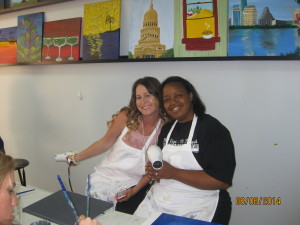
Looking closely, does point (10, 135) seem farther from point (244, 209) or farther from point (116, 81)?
point (244, 209)

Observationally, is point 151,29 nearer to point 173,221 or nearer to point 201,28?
point 201,28

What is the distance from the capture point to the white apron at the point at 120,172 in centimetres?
152

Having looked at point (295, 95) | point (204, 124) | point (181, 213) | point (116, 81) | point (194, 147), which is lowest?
point (181, 213)

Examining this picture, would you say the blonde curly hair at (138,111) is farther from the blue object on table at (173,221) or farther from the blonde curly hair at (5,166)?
the blonde curly hair at (5,166)

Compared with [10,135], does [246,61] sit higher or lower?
higher

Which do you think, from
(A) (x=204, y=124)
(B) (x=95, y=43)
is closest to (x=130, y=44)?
(B) (x=95, y=43)

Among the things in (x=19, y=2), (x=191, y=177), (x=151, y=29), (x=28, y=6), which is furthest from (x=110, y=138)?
(x=19, y=2)

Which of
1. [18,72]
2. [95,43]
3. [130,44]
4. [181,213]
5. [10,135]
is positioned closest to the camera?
[181,213]

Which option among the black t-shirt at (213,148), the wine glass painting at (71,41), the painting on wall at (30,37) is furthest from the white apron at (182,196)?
the painting on wall at (30,37)

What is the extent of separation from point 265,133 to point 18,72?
86.1 inches

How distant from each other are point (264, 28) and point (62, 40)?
4.93 feet

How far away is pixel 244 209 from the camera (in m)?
1.70

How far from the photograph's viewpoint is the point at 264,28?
1503 mm

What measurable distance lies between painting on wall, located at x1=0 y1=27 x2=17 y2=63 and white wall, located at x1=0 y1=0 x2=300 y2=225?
77mm
